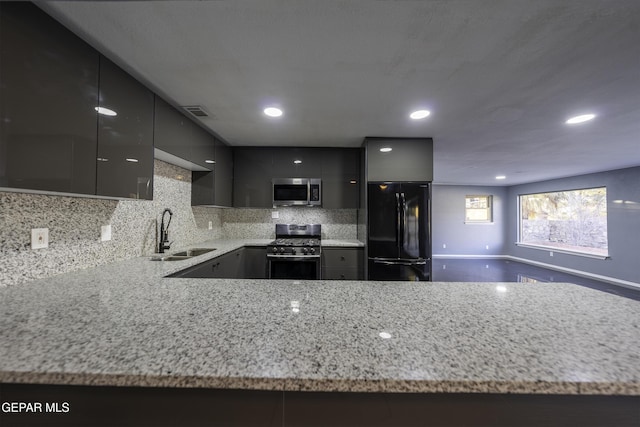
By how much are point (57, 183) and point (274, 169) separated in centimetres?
242

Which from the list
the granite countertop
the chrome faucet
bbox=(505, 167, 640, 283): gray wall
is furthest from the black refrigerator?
bbox=(505, 167, 640, 283): gray wall

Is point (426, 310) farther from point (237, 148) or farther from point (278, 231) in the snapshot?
point (237, 148)

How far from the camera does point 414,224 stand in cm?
292

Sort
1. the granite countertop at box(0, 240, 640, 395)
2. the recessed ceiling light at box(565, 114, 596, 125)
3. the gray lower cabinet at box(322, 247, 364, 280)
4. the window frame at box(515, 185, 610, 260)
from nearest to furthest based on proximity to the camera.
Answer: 1. the granite countertop at box(0, 240, 640, 395)
2. the recessed ceiling light at box(565, 114, 596, 125)
3. the gray lower cabinet at box(322, 247, 364, 280)
4. the window frame at box(515, 185, 610, 260)

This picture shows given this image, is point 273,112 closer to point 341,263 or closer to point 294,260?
point 294,260

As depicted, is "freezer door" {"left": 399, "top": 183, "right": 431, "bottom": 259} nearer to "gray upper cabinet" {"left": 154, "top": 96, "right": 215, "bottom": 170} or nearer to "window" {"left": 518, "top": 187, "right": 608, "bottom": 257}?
"gray upper cabinet" {"left": 154, "top": 96, "right": 215, "bottom": 170}

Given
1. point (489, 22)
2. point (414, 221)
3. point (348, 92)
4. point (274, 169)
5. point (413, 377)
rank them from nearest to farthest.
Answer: point (413, 377) → point (489, 22) → point (348, 92) → point (414, 221) → point (274, 169)

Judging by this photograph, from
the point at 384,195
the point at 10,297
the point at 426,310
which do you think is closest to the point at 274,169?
the point at 384,195

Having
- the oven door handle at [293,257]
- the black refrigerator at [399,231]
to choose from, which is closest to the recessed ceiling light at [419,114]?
the black refrigerator at [399,231]

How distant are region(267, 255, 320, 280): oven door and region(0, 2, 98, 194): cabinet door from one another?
82.7 inches

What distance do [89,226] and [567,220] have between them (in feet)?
29.5

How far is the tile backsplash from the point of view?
1.26 metres

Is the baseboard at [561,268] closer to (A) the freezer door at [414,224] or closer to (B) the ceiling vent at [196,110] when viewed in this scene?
(A) the freezer door at [414,224]

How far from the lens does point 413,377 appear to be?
1.86 feet
